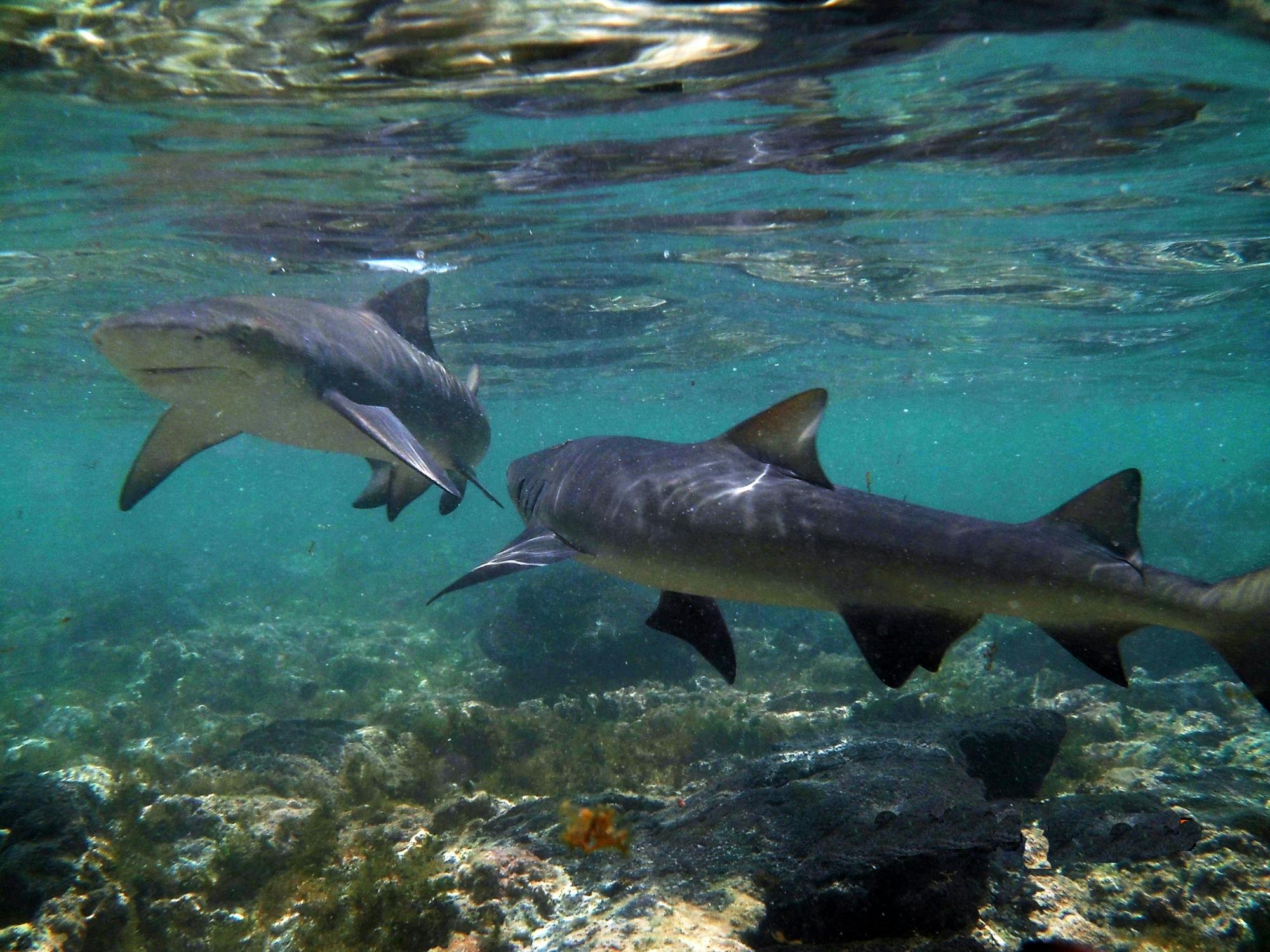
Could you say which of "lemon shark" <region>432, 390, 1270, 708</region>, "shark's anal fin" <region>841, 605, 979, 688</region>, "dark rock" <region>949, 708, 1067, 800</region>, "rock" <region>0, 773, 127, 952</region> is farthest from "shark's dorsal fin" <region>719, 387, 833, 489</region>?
"rock" <region>0, 773, 127, 952</region>

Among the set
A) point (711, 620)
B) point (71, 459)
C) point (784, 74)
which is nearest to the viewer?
point (711, 620)

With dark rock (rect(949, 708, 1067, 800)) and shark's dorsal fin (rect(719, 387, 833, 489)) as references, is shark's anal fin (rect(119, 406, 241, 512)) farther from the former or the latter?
dark rock (rect(949, 708, 1067, 800))

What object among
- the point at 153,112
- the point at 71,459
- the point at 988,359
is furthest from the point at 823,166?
the point at 71,459

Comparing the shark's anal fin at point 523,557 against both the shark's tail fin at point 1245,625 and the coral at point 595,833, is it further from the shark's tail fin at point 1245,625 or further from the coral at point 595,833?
the shark's tail fin at point 1245,625

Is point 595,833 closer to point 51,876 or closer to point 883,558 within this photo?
point 883,558

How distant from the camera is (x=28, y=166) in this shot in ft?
32.7

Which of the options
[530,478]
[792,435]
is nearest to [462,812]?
[530,478]

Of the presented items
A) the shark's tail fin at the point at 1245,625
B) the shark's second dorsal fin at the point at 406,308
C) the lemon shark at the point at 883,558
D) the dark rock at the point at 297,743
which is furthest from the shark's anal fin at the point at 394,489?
the shark's tail fin at the point at 1245,625

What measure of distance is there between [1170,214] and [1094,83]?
20.9 feet

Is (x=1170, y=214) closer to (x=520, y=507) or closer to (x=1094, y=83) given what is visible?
(x=1094, y=83)

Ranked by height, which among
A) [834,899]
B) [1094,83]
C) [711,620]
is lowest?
[834,899]

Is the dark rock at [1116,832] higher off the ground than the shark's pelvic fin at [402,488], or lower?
lower

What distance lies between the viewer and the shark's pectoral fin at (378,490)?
8039 millimetres

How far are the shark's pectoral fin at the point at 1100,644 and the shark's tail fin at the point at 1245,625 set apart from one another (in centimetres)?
35
